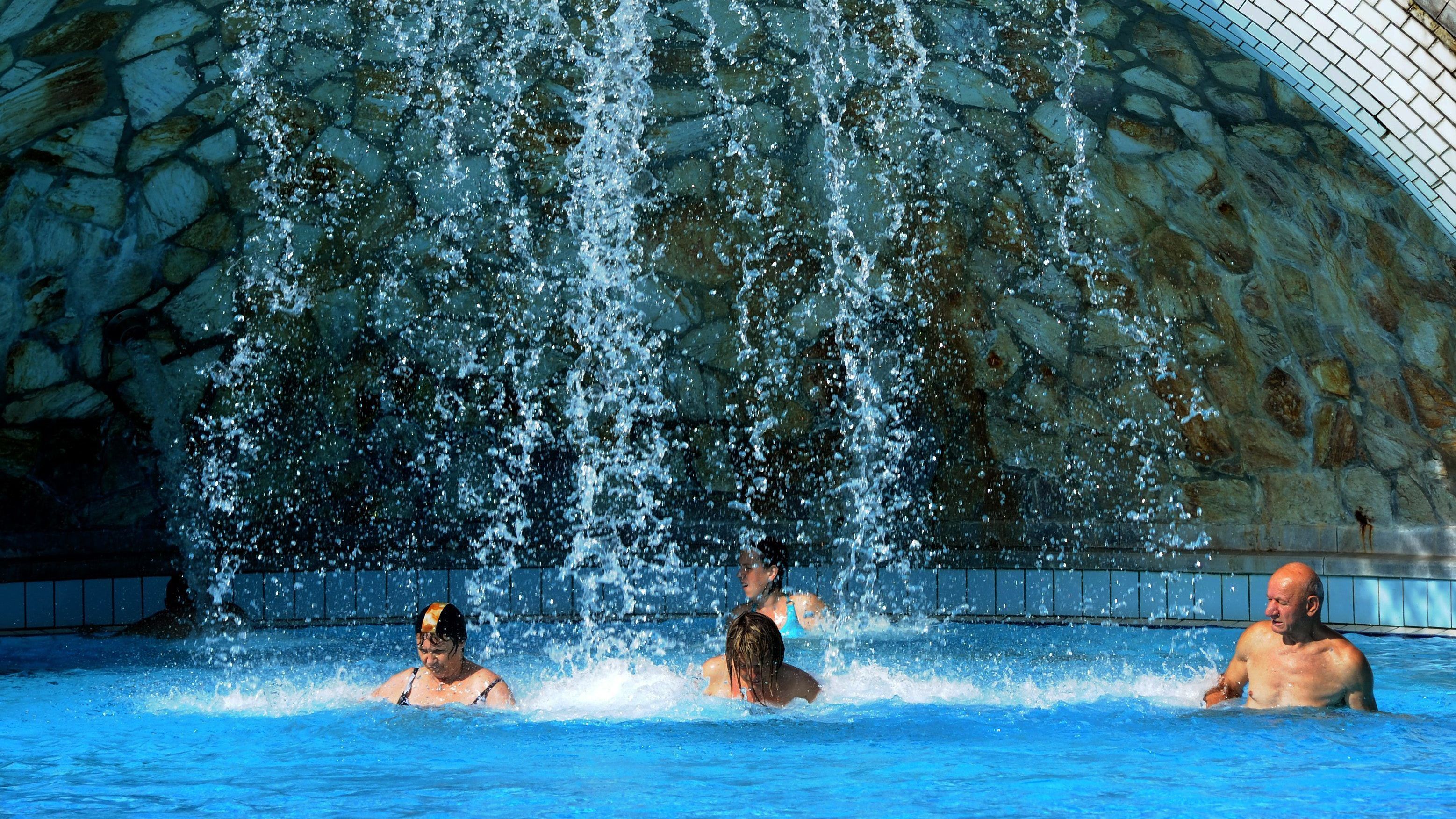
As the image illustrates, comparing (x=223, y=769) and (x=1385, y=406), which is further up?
(x=1385, y=406)

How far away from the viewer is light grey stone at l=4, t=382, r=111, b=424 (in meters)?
7.31

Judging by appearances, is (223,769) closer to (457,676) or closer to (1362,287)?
(457,676)

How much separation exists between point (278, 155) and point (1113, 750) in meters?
5.33

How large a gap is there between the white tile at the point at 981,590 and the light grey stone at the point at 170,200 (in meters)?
4.57

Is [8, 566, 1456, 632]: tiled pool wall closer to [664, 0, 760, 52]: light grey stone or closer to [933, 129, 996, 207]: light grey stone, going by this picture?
[933, 129, 996, 207]: light grey stone

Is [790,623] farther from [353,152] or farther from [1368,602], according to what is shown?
[353,152]

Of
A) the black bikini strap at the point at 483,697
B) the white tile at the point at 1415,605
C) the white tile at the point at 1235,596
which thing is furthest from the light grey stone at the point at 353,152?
the white tile at the point at 1415,605

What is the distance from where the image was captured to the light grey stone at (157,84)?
7.28 metres

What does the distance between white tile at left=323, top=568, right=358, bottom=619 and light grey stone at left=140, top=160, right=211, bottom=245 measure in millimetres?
Result: 1999

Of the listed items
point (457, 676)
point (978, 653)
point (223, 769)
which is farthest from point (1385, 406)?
point (223, 769)

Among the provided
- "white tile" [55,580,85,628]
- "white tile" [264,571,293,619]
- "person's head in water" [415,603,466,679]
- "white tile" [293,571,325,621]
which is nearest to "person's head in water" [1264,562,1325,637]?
"person's head in water" [415,603,466,679]

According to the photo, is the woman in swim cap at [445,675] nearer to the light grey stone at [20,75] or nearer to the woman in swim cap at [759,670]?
the woman in swim cap at [759,670]

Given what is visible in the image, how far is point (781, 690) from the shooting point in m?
5.07

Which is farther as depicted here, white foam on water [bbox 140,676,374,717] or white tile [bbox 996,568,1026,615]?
white tile [bbox 996,568,1026,615]
